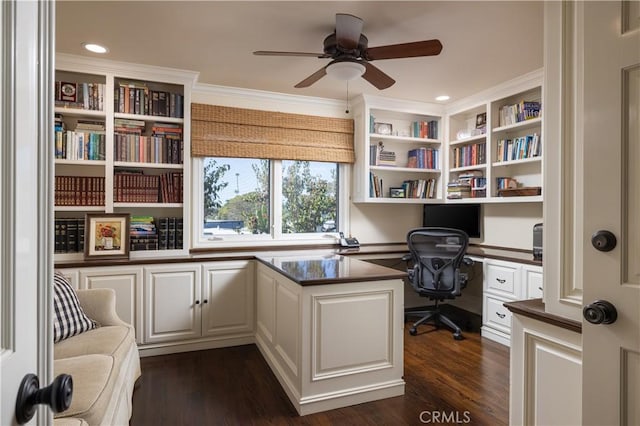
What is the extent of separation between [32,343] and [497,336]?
3.60 meters

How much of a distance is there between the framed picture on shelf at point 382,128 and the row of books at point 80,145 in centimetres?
274

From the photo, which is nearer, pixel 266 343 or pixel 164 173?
pixel 266 343

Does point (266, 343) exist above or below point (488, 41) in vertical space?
below

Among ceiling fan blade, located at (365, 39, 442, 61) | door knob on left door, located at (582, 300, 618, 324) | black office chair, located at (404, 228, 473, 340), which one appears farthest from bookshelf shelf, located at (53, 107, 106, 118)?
door knob on left door, located at (582, 300, 618, 324)

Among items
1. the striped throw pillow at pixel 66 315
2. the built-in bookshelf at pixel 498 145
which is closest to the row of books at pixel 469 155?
the built-in bookshelf at pixel 498 145

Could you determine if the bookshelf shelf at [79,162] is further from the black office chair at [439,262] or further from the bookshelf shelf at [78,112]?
the black office chair at [439,262]

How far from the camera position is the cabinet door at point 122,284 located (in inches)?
114

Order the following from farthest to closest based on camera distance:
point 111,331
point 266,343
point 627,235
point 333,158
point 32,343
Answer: point 333,158 → point 266,343 → point 111,331 → point 627,235 → point 32,343

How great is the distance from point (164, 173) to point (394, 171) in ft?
8.43

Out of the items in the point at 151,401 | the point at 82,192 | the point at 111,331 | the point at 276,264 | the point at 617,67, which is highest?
the point at 617,67

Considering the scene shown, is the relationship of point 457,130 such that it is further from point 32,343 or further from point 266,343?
point 32,343

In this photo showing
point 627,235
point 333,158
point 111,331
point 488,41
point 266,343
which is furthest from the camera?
point 333,158

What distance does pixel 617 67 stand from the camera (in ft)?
3.49

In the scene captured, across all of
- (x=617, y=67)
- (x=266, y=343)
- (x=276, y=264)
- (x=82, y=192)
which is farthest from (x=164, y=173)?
(x=617, y=67)
